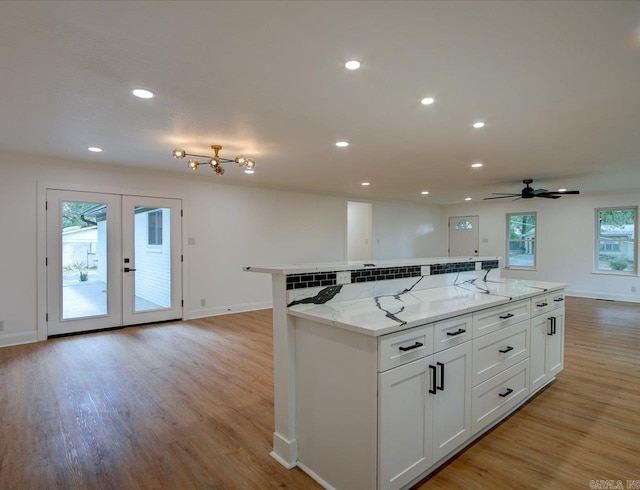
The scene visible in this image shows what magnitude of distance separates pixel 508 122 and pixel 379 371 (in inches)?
112

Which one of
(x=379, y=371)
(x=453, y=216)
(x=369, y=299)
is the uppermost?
(x=453, y=216)

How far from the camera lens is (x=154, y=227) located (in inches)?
218

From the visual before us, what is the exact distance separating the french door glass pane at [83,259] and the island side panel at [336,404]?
14.2 feet

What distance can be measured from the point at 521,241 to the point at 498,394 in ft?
26.0

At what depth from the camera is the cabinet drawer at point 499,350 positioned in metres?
2.19

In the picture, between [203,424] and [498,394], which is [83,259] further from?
[498,394]

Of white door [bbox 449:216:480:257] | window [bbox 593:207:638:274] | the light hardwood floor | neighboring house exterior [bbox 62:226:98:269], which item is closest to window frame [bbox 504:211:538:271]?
white door [bbox 449:216:480:257]

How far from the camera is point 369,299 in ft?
7.71

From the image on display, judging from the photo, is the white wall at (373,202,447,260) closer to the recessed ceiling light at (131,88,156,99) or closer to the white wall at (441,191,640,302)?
the white wall at (441,191,640,302)

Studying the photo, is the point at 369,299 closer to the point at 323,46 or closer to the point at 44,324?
the point at 323,46

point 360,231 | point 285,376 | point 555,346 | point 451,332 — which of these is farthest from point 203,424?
point 360,231

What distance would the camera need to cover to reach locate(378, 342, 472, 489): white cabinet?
5.29 ft

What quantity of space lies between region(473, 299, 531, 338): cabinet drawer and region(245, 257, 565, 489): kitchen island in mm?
13

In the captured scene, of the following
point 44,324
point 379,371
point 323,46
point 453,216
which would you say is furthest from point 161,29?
point 453,216
